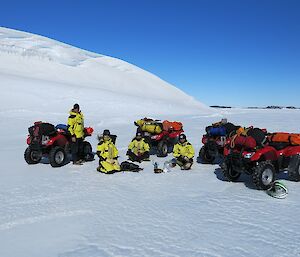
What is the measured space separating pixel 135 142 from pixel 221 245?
652 centimetres

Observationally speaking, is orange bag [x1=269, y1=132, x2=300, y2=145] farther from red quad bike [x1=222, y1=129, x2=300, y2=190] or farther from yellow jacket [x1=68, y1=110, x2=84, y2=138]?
yellow jacket [x1=68, y1=110, x2=84, y2=138]

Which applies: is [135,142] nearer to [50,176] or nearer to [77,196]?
[50,176]

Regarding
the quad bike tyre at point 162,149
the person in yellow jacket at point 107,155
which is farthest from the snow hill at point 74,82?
the person in yellow jacket at point 107,155

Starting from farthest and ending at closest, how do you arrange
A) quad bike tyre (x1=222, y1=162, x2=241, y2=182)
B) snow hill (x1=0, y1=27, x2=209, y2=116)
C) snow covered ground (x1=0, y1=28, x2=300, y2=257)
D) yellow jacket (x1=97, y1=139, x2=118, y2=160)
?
snow hill (x1=0, y1=27, x2=209, y2=116), yellow jacket (x1=97, y1=139, x2=118, y2=160), quad bike tyre (x1=222, y1=162, x2=241, y2=182), snow covered ground (x1=0, y1=28, x2=300, y2=257)

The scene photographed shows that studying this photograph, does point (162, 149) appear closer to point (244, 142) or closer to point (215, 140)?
point (215, 140)

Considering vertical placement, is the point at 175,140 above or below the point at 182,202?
above

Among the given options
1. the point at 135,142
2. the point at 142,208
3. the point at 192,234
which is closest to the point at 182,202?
the point at 142,208

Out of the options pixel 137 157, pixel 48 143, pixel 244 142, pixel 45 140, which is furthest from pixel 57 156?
pixel 244 142

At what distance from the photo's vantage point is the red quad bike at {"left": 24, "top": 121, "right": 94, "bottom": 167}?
9930 mm

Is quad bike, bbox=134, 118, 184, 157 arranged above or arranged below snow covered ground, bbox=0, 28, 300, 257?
above

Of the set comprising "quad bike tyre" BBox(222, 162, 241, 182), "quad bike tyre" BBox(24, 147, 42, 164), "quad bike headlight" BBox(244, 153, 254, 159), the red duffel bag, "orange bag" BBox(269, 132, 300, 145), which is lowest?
"quad bike tyre" BBox(24, 147, 42, 164)

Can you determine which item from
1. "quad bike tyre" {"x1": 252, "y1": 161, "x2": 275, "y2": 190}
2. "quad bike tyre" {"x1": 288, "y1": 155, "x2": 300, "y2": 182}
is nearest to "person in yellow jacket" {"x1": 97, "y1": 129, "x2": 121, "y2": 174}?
"quad bike tyre" {"x1": 252, "y1": 161, "x2": 275, "y2": 190}

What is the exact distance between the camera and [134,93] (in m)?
48.6

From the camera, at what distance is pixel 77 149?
34.2 feet
